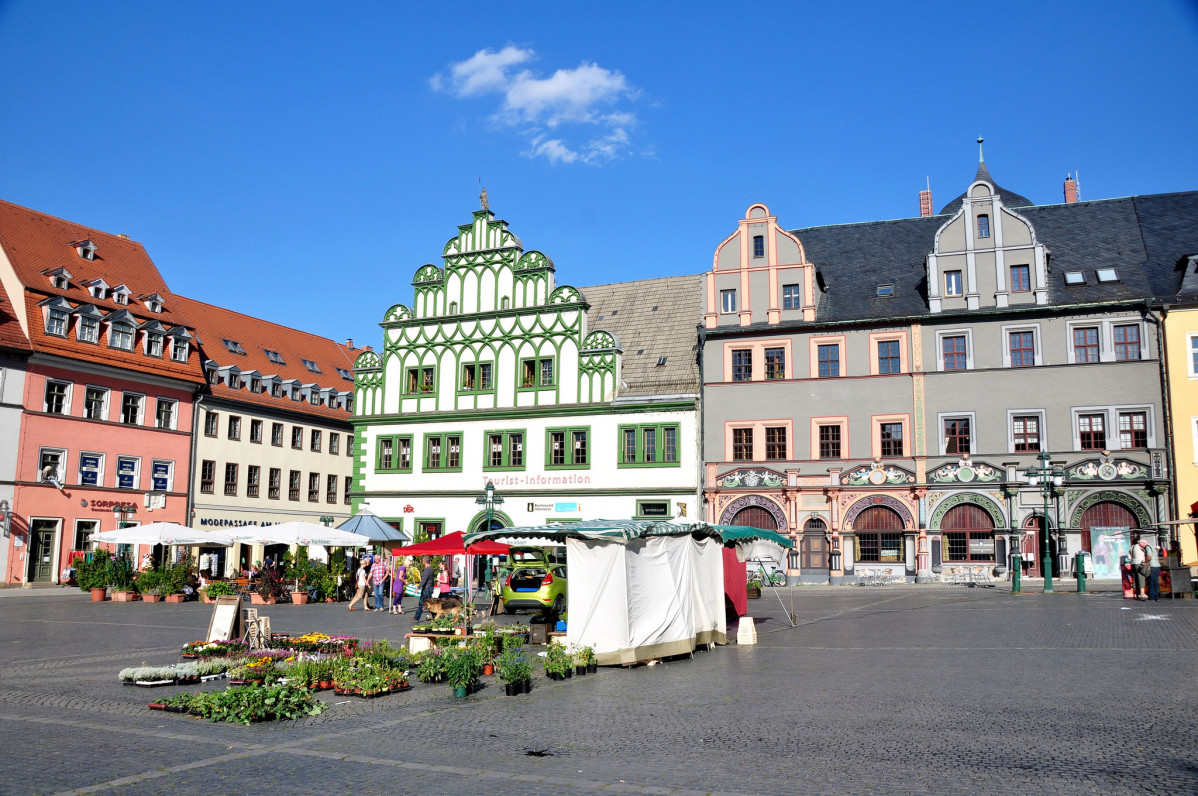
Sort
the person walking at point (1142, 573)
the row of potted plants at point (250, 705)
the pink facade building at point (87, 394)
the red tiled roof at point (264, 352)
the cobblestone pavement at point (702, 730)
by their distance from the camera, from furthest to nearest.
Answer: the red tiled roof at point (264, 352)
the pink facade building at point (87, 394)
the person walking at point (1142, 573)
the row of potted plants at point (250, 705)
the cobblestone pavement at point (702, 730)

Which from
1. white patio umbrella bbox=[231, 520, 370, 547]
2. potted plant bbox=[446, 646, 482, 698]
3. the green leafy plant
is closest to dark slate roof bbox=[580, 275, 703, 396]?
white patio umbrella bbox=[231, 520, 370, 547]

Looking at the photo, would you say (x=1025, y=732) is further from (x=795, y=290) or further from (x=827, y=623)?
(x=795, y=290)

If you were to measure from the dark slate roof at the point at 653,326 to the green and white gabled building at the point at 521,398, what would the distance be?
81 mm

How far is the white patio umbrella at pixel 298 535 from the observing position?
33.1 metres

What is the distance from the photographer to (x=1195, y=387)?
40000 millimetres

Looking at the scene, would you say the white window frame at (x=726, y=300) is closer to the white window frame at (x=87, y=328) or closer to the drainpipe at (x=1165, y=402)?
the drainpipe at (x=1165, y=402)

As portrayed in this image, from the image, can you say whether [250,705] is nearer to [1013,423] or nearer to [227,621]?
[227,621]

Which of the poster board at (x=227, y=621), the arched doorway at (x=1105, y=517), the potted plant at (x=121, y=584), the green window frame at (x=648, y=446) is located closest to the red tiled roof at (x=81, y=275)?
the potted plant at (x=121, y=584)

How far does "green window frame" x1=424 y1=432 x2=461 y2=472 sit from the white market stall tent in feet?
99.7

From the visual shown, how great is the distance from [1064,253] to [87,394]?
44.8 m

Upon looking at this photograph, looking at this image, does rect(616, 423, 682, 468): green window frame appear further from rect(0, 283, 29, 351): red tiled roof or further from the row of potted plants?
the row of potted plants

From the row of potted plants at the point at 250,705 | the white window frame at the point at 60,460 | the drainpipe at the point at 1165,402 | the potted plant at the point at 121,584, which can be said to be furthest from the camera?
the white window frame at the point at 60,460

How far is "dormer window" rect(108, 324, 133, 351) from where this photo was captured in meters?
49.5

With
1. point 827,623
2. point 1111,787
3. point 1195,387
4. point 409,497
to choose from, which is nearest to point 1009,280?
point 1195,387
